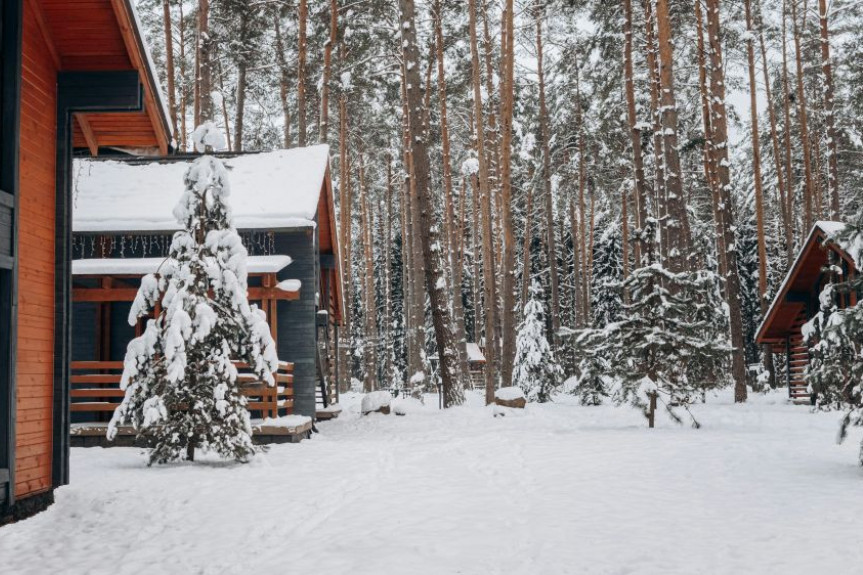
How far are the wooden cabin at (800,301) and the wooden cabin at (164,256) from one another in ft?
37.4

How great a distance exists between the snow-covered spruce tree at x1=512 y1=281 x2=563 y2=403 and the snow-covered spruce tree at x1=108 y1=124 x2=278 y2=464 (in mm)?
18996

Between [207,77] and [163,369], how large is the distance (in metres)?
9.60

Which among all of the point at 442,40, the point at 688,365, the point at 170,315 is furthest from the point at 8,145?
the point at 442,40

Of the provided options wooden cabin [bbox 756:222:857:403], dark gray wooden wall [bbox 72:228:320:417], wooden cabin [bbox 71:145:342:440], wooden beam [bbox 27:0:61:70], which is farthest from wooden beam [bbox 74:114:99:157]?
wooden cabin [bbox 756:222:857:403]

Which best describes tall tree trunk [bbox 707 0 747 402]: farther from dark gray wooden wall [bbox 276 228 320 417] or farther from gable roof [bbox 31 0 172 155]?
gable roof [bbox 31 0 172 155]

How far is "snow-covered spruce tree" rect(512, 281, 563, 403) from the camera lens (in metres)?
28.9

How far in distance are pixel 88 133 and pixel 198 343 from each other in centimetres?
290

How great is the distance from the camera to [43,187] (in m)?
8.11

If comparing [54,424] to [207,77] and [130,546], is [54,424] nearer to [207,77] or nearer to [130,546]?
[130,546]

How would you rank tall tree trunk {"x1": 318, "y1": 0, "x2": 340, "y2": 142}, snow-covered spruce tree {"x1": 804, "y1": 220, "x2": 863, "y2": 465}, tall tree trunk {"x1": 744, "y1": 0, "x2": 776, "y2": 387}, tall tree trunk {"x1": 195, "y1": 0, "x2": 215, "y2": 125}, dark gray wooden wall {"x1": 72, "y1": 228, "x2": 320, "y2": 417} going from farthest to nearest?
tall tree trunk {"x1": 744, "y1": 0, "x2": 776, "y2": 387} < tall tree trunk {"x1": 318, "y1": 0, "x2": 340, "y2": 142} < tall tree trunk {"x1": 195, "y1": 0, "x2": 215, "y2": 125} < dark gray wooden wall {"x1": 72, "y1": 228, "x2": 320, "y2": 417} < snow-covered spruce tree {"x1": 804, "y1": 220, "x2": 863, "y2": 465}

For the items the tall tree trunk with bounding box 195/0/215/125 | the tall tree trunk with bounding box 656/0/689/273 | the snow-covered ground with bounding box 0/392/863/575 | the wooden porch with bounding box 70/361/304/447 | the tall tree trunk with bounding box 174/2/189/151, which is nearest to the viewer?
the snow-covered ground with bounding box 0/392/863/575

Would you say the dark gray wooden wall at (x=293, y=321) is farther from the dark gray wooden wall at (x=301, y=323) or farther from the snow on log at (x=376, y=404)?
the snow on log at (x=376, y=404)

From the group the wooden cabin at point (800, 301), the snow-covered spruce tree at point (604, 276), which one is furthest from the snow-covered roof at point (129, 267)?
the snow-covered spruce tree at point (604, 276)

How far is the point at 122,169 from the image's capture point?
61.0 ft
